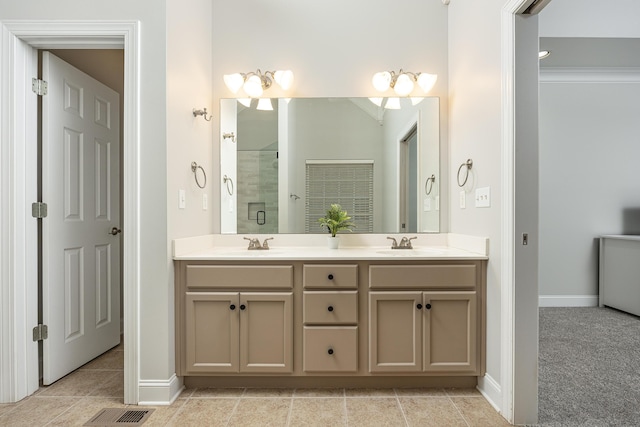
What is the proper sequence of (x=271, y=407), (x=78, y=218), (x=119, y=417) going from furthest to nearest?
(x=78, y=218)
(x=271, y=407)
(x=119, y=417)

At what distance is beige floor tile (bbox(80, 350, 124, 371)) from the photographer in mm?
2426

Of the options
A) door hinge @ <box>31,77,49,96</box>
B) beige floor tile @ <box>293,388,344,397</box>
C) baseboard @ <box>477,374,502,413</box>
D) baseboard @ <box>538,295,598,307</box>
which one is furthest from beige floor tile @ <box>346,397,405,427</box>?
baseboard @ <box>538,295,598,307</box>

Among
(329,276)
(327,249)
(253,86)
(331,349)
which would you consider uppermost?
(253,86)

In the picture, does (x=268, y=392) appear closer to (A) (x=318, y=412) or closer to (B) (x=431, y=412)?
(A) (x=318, y=412)

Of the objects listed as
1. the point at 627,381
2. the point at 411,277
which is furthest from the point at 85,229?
the point at 627,381

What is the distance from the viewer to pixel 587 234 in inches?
152

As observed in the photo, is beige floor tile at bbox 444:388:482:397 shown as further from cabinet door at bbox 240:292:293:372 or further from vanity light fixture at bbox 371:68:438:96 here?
vanity light fixture at bbox 371:68:438:96

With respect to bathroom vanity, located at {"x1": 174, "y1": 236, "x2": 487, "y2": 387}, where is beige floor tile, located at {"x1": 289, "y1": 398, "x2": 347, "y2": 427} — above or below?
below

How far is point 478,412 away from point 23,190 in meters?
2.81

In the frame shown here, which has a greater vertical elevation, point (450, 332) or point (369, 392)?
point (450, 332)

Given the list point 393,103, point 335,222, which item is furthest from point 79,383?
point 393,103

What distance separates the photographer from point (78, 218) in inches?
93.7

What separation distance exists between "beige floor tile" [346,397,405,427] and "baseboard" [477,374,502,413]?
52 cm

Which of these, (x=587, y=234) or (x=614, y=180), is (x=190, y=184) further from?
(x=614, y=180)
